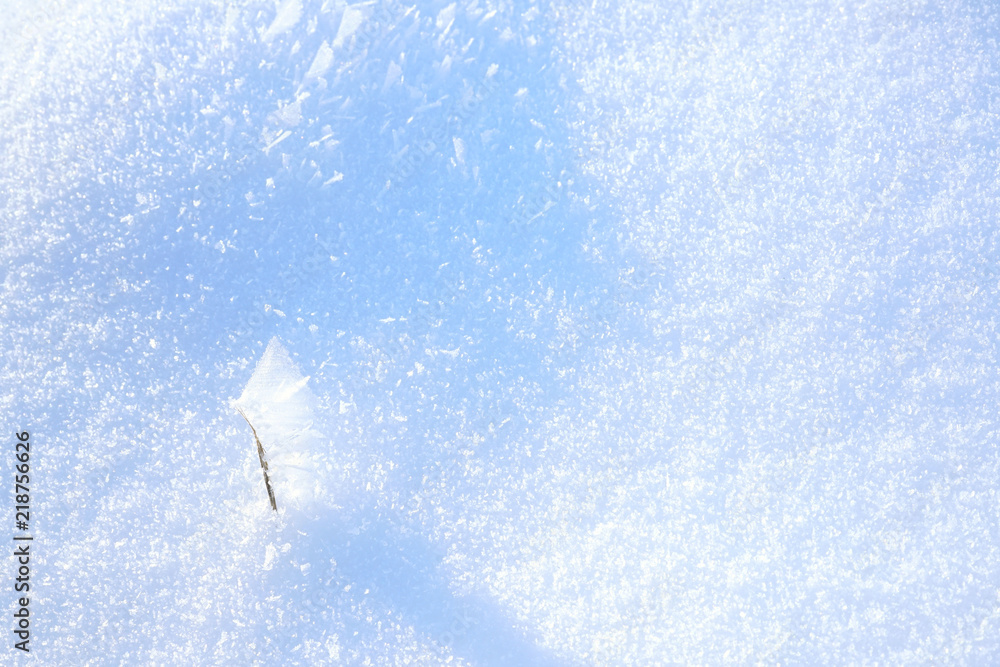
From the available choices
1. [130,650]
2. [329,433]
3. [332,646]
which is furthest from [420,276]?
[130,650]

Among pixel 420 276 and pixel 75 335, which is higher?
pixel 420 276

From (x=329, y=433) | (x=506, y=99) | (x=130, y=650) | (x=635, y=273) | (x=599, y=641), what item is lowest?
(x=130, y=650)

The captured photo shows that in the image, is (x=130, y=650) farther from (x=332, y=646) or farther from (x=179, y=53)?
(x=179, y=53)

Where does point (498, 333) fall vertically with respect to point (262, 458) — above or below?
above

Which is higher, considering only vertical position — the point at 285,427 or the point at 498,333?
the point at 498,333

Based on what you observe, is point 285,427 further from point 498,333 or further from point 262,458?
point 498,333

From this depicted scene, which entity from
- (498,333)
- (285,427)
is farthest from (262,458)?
(498,333)
